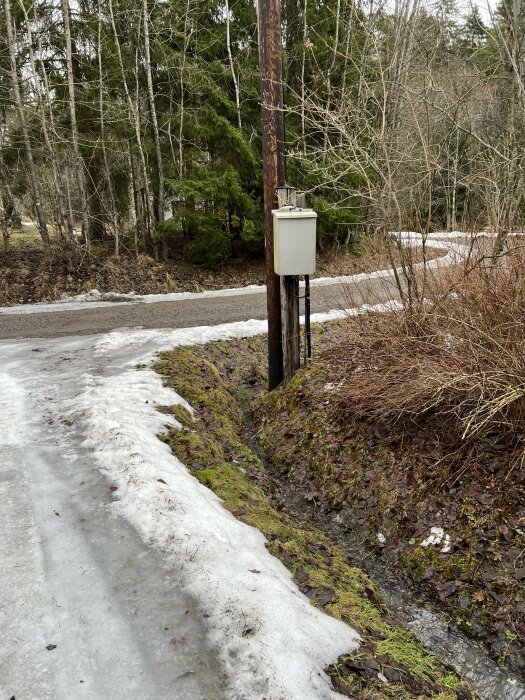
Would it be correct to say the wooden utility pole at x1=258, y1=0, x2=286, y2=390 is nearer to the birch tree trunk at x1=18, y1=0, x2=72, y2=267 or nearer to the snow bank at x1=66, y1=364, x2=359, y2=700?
the snow bank at x1=66, y1=364, x2=359, y2=700

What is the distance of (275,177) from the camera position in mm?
5660

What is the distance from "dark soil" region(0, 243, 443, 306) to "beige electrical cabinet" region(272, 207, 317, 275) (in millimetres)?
5350

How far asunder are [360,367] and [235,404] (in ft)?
6.17

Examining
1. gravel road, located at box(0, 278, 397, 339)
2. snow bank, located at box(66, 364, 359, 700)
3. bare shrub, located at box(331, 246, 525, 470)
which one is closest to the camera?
snow bank, located at box(66, 364, 359, 700)

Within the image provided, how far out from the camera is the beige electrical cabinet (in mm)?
5250

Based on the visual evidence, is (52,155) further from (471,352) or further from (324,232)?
(471,352)

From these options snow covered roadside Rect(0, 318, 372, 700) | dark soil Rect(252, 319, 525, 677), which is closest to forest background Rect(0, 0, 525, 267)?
snow covered roadside Rect(0, 318, 372, 700)

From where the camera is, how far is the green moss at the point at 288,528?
271cm

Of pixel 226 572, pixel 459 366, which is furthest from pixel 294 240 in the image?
pixel 226 572

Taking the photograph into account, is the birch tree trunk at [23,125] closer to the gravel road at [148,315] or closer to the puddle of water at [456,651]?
the gravel road at [148,315]

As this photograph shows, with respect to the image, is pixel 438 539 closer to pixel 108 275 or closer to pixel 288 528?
pixel 288 528

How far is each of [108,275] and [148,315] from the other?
3.85 meters

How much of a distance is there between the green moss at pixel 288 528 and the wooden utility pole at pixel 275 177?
15.6 inches

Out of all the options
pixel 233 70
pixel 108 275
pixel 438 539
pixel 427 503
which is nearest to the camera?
pixel 438 539
